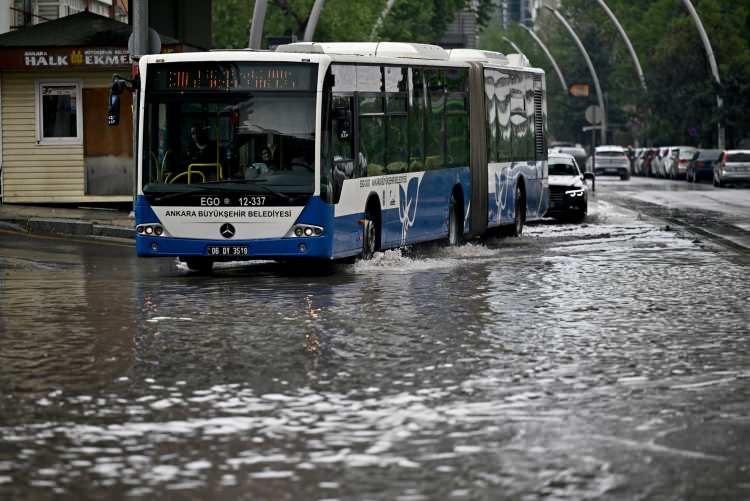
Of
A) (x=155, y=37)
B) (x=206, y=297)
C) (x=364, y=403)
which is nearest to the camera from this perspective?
(x=364, y=403)

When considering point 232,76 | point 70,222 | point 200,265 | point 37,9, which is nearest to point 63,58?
point 70,222

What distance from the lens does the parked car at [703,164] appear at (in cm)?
7250

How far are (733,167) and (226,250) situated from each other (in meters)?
45.5

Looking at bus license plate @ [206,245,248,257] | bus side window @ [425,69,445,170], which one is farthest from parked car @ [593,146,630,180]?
bus license plate @ [206,245,248,257]

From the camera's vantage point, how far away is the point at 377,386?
11008 mm

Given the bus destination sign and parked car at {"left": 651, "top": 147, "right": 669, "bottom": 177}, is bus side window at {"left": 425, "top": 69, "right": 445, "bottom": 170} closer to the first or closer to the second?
the bus destination sign

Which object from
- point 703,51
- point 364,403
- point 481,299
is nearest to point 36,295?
point 481,299

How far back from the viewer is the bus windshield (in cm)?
2045

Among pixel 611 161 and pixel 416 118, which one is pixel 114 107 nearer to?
pixel 416 118

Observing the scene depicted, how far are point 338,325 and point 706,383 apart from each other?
4.21 m

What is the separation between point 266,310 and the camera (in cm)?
1616

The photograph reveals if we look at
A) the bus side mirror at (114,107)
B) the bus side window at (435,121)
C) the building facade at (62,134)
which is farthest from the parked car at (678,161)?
the bus side mirror at (114,107)

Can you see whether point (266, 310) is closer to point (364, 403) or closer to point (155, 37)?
point (364, 403)

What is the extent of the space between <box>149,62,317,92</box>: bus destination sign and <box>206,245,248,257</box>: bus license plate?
1.79 meters
